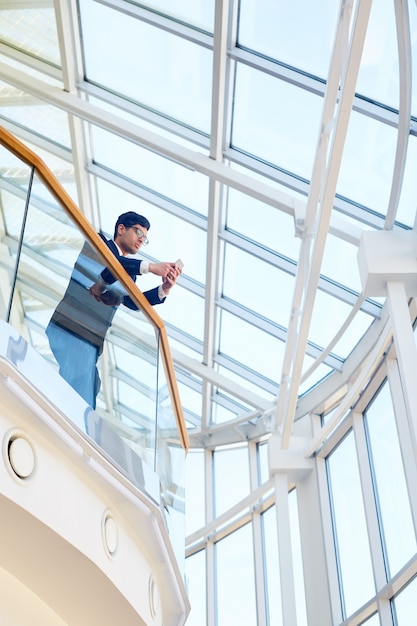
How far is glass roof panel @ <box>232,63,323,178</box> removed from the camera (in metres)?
7.99

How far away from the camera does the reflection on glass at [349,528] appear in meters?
9.27

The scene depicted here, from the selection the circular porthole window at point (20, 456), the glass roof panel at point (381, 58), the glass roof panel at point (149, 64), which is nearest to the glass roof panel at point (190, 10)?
the glass roof panel at point (149, 64)

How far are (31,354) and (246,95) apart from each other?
222 inches

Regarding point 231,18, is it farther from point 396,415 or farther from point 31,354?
point 31,354

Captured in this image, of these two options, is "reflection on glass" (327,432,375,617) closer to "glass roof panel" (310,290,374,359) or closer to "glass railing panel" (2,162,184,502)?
"glass roof panel" (310,290,374,359)

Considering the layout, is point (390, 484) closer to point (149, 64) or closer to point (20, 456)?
point (149, 64)

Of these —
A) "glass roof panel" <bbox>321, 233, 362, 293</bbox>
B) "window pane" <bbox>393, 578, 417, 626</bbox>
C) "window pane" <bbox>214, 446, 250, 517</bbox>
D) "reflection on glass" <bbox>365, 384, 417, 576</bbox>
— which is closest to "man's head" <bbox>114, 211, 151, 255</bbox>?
"glass roof panel" <bbox>321, 233, 362, 293</bbox>

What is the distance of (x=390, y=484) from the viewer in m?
8.73

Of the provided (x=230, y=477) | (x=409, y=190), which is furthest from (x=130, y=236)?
(x=230, y=477)

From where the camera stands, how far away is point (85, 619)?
14.2ft

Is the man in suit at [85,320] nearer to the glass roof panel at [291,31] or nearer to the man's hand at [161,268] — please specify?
the man's hand at [161,268]

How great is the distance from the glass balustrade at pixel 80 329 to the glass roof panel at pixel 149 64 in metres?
4.34

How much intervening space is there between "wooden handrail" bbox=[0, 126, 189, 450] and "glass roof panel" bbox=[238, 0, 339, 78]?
12.2 ft

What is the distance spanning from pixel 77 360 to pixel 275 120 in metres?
5.19
